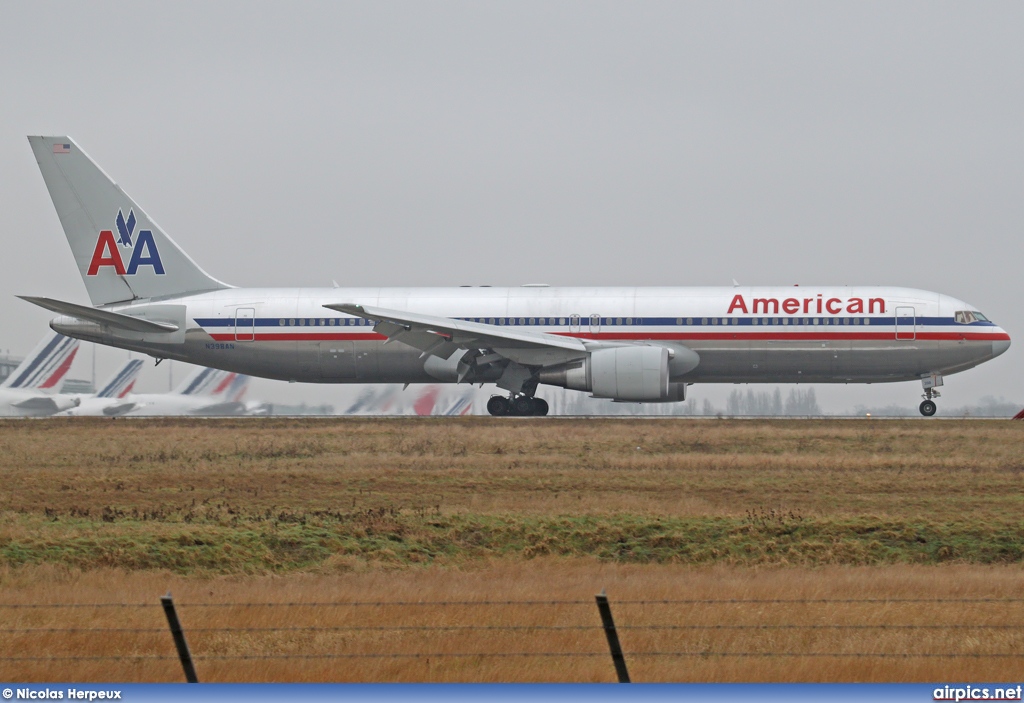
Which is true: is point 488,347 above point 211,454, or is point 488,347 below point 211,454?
above

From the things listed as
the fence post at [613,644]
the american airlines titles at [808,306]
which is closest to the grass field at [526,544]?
the fence post at [613,644]

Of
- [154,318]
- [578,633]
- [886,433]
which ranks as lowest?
[578,633]

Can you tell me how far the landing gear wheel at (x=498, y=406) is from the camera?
4403 centimetres

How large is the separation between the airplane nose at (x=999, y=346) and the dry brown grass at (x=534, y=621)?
2666 cm

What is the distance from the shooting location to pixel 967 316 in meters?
42.8

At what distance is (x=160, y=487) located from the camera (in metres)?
25.6

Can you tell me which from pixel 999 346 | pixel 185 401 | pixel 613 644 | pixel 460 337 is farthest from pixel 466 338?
pixel 185 401

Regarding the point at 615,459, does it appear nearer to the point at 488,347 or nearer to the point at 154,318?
the point at 488,347

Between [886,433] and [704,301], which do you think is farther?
[704,301]

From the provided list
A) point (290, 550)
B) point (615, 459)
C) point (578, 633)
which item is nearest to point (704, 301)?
point (615, 459)

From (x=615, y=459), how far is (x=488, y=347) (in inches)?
505

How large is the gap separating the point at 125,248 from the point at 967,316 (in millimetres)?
29997

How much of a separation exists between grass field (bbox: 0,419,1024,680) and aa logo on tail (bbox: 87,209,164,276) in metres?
12.0

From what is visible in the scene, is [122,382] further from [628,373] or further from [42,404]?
[628,373]
